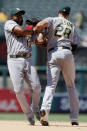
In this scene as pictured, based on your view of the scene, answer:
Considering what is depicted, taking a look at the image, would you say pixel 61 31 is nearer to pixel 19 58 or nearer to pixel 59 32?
pixel 59 32

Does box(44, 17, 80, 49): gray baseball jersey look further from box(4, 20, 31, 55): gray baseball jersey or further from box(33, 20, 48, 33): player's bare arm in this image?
box(4, 20, 31, 55): gray baseball jersey

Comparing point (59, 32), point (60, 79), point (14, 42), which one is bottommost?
point (60, 79)

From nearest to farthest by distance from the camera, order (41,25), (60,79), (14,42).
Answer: (41,25) → (14,42) → (60,79)

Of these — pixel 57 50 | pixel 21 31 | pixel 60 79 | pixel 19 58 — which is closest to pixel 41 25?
pixel 21 31

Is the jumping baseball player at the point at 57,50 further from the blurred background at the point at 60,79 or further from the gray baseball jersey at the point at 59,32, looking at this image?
the blurred background at the point at 60,79

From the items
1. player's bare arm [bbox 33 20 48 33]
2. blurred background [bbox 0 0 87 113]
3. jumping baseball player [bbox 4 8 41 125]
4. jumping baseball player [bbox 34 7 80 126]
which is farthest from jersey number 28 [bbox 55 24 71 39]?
blurred background [bbox 0 0 87 113]

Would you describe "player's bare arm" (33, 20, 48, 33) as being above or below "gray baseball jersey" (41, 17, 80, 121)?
above

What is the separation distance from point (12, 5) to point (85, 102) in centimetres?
619

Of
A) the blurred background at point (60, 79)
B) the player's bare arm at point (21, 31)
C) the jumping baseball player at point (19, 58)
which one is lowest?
the blurred background at point (60, 79)

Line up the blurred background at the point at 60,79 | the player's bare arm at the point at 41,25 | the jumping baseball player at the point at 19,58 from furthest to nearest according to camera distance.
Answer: the blurred background at the point at 60,79 < the jumping baseball player at the point at 19,58 < the player's bare arm at the point at 41,25

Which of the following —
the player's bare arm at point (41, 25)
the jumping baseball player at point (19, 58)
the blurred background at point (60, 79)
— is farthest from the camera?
the blurred background at point (60, 79)

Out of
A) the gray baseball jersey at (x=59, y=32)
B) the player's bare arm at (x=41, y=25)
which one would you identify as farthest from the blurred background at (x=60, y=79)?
the player's bare arm at (x=41, y=25)

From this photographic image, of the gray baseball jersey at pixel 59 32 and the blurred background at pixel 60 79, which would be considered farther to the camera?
the blurred background at pixel 60 79

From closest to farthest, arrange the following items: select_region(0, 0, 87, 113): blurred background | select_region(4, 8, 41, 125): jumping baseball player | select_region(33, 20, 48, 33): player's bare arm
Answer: select_region(33, 20, 48, 33): player's bare arm → select_region(4, 8, 41, 125): jumping baseball player → select_region(0, 0, 87, 113): blurred background
